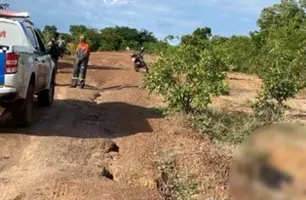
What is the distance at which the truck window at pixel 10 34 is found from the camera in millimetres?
9578

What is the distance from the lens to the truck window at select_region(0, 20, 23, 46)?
9578 mm

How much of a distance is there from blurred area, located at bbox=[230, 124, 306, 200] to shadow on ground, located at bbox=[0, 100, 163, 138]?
788 cm

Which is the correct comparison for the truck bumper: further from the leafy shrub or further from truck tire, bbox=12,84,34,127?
the leafy shrub

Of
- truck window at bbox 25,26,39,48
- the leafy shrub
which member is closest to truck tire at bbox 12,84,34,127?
truck window at bbox 25,26,39,48

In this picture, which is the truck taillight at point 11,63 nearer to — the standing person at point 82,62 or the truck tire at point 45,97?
the truck tire at point 45,97

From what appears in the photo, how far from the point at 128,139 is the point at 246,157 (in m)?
7.75

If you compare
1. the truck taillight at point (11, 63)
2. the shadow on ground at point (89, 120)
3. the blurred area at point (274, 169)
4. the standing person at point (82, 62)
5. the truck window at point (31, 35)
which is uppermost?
the blurred area at point (274, 169)

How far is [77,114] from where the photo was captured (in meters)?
11.3

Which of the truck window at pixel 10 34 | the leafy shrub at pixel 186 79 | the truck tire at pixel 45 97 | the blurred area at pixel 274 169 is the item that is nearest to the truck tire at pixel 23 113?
the truck window at pixel 10 34

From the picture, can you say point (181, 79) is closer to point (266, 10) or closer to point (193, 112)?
point (193, 112)

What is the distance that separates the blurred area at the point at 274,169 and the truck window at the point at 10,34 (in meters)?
8.74

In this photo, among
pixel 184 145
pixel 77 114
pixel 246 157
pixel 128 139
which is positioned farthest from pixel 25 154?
pixel 246 157

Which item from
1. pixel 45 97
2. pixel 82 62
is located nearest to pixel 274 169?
pixel 45 97

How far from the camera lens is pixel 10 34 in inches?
380
